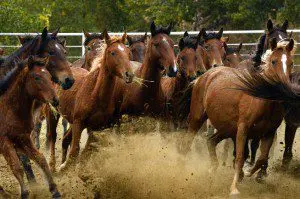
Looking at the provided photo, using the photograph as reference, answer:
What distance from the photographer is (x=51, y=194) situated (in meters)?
8.81

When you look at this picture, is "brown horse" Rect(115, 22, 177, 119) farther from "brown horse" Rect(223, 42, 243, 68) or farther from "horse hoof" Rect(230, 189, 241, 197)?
"brown horse" Rect(223, 42, 243, 68)

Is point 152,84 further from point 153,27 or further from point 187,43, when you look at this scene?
point 187,43

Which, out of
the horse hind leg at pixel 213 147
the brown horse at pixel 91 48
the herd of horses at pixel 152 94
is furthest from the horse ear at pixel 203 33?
the horse hind leg at pixel 213 147

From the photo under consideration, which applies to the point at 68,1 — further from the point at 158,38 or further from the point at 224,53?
the point at 158,38

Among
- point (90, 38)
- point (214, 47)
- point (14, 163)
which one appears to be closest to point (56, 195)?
point (14, 163)

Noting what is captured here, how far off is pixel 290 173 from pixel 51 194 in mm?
3132

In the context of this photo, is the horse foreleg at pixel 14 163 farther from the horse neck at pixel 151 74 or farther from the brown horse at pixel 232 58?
the brown horse at pixel 232 58

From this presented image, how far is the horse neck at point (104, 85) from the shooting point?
988 cm

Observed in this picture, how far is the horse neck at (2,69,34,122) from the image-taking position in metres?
8.61

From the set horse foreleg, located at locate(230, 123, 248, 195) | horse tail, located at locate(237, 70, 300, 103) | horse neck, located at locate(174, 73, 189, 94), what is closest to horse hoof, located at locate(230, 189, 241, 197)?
horse foreleg, located at locate(230, 123, 248, 195)

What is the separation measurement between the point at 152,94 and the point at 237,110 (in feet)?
5.64

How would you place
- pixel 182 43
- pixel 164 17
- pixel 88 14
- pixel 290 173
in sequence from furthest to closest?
pixel 88 14, pixel 164 17, pixel 182 43, pixel 290 173

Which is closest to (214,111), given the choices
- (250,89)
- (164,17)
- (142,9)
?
(250,89)

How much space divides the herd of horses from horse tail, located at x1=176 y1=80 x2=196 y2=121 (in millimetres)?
14
